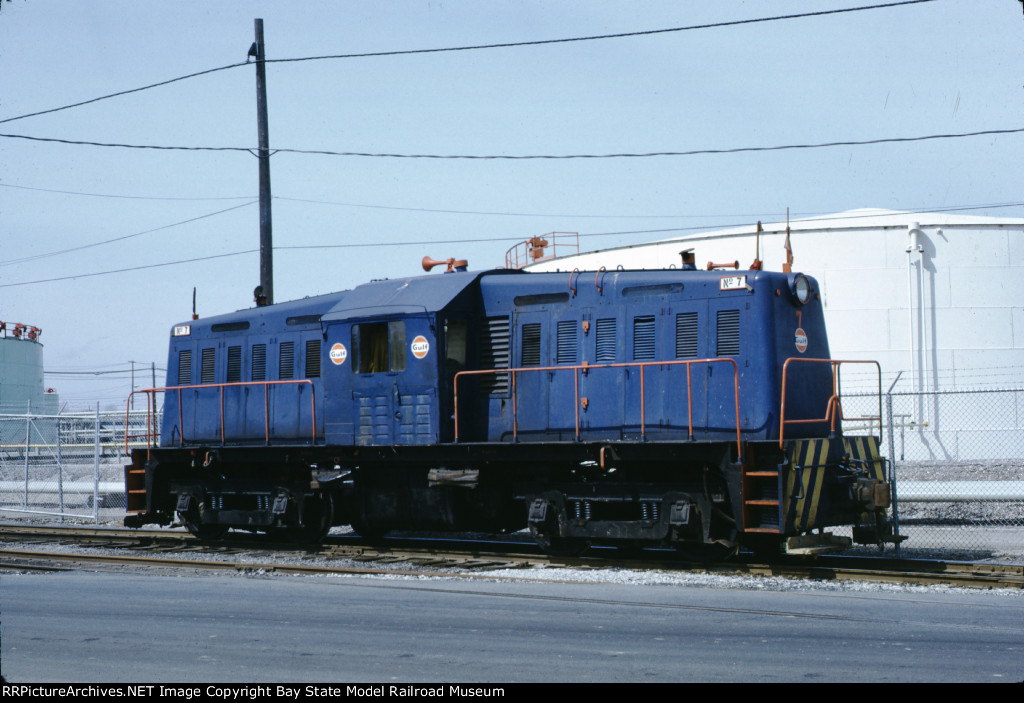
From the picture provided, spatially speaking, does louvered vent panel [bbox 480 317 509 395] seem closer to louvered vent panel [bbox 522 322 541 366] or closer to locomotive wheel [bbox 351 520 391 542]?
louvered vent panel [bbox 522 322 541 366]

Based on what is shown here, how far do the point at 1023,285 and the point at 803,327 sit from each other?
70.0 feet

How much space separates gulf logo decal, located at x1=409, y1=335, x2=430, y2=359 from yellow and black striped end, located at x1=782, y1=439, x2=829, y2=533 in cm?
495

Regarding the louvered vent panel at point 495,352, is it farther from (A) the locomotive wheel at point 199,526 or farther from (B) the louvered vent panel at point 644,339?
(A) the locomotive wheel at point 199,526

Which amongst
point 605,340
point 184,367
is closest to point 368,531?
point 184,367

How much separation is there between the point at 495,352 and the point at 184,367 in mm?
6483

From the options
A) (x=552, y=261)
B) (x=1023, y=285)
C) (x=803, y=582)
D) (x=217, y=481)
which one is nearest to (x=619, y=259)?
(x=552, y=261)

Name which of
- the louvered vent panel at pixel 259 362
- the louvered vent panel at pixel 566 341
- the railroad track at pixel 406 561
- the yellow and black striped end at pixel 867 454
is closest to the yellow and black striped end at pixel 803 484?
the railroad track at pixel 406 561

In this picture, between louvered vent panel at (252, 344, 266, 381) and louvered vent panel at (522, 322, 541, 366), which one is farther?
louvered vent panel at (252, 344, 266, 381)

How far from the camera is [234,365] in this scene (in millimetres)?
16688

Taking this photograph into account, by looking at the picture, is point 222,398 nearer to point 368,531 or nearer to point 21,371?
point 368,531

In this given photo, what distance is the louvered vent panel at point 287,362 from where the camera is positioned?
623 inches

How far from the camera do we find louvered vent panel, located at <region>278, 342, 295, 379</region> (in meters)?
15.8

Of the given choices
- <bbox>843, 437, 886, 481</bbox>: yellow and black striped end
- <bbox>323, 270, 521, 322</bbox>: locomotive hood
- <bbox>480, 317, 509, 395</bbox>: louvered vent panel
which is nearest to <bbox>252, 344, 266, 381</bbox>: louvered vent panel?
<bbox>323, 270, 521, 322</bbox>: locomotive hood

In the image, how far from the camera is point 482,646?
718 centimetres
